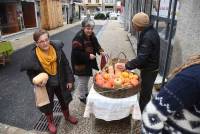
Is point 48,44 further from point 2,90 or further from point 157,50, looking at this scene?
point 2,90

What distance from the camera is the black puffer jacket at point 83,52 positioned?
374 centimetres

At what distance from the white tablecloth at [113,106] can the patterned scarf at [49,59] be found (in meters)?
0.71

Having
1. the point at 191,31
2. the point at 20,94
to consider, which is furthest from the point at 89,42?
the point at 20,94

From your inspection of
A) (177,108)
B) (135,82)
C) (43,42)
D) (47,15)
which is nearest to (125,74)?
(135,82)

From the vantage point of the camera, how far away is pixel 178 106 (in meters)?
1.10

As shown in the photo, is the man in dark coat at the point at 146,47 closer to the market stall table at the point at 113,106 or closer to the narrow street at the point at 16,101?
the market stall table at the point at 113,106

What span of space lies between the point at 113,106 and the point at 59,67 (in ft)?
3.35

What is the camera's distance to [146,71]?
11.1ft

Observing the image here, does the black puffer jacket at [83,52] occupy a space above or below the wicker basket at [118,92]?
above

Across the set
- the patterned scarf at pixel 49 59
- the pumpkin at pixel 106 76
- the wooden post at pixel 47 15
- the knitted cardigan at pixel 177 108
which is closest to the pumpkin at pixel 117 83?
the pumpkin at pixel 106 76

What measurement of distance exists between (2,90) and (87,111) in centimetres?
327

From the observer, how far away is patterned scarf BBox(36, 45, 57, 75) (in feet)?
10.1

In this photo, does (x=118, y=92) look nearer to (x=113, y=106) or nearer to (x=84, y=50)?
(x=113, y=106)

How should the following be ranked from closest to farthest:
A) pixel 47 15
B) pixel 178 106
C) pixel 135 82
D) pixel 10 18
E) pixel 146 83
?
pixel 178 106 < pixel 135 82 < pixel 146 83 < pixel 10 18 < pixel 47 15
